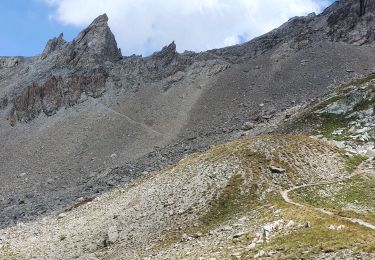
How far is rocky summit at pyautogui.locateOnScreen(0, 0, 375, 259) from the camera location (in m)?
38.7

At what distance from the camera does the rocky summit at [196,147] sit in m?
38.7

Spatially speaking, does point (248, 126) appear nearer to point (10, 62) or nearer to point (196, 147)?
point (196, 147)

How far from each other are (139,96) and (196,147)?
50829mm

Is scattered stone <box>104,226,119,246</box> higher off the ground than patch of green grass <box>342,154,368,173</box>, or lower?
higher

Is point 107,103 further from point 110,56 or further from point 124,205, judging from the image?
point 124,205

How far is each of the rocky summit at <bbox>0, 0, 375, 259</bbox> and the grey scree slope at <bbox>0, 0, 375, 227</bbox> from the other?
1.72 ft

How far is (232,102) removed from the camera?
128750 mm

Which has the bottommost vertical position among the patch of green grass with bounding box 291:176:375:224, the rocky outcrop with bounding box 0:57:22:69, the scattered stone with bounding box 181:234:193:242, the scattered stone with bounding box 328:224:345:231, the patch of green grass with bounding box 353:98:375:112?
the patch of green grass with bounding box 291:176:375:224

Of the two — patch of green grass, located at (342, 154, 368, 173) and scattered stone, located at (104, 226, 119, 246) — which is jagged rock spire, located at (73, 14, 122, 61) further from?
scattered stone, located at (104, 226, 119, 246)

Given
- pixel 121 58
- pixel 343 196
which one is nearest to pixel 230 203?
pixel 343 196

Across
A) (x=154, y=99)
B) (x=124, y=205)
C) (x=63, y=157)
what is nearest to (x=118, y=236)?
(x=124, y=205)

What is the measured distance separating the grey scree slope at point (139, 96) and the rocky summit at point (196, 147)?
0.52 metres

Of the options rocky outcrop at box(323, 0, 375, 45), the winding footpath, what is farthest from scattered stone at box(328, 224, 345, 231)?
rocky outcrop at box(323, 0, 375, 45)

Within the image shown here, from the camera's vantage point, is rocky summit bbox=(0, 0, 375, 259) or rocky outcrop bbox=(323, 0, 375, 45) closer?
rocky summit bbox=(0, 0, 375, 259)
